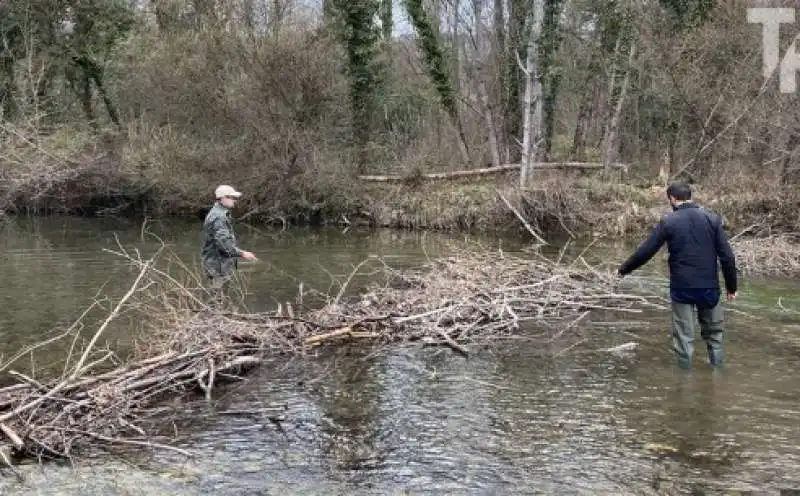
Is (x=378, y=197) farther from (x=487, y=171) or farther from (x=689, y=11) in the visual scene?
(x=689, y=11)

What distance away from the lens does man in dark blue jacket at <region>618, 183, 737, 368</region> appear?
8.63 metres

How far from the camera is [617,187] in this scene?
2630 cm

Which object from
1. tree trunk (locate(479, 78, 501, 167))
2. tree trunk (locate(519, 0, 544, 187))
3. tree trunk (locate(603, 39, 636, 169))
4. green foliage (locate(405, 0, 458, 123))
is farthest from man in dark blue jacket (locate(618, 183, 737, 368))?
green foliage (locate(405, 0, 458, 123))

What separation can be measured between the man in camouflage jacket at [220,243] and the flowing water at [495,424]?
1.58m

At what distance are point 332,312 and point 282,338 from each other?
3.30 feet

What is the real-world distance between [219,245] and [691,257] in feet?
20.2

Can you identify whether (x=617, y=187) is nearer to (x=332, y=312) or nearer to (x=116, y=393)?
(x=332, y=312)

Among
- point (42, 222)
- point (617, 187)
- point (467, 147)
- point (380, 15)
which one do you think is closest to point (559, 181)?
point (617, 187)

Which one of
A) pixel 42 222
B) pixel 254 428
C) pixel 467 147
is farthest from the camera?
pixel 467 147

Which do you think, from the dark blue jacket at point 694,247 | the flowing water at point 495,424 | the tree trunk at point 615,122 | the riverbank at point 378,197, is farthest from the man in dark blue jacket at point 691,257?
the tree trunk at point 615,122

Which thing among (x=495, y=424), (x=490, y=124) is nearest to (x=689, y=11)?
(x=490, y=124)

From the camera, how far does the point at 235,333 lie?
9.74 meters

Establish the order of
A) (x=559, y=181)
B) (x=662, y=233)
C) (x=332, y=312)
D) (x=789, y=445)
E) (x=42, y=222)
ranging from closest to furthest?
(x=789, y=445) → (x=662, y=233) → (x=332, y=312) → (x=559, y=181) → (x=42, y=222)

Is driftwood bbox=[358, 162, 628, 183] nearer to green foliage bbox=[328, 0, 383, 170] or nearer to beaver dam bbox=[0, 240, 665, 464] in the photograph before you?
green foliage bbox=[328, 0, 383, 170]
